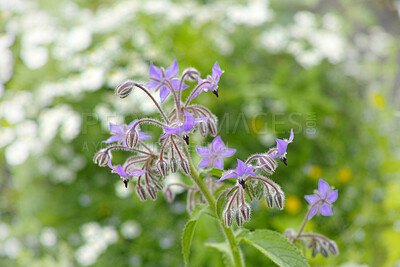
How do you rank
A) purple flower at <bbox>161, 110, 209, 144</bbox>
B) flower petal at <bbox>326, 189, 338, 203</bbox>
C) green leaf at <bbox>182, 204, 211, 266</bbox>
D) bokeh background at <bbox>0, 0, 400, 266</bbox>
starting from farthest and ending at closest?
bokeh background at <bbox>0, 0, 400, 266</bbox>
flower petal at <bbox>326, 189, 338, 203</bbox>
green leaf at <bbox>182, 204, 211, 266</bbox>
purple flower at <bbox>161, 110, 209, 144</bbox>

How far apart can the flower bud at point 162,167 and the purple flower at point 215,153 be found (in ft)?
0.63

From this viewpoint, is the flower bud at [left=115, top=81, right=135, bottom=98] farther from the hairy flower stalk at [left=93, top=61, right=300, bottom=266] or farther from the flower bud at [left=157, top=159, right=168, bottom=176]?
the flower bud at [left=157, top=159, right=168, bottom=176]

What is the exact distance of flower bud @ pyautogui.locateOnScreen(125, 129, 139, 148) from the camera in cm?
106

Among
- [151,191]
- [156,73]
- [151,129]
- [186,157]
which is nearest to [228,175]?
[186,157]

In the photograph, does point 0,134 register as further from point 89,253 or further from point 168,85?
point 168,85

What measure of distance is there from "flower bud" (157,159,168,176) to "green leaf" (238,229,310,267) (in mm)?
318

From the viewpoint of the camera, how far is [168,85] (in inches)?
44.6

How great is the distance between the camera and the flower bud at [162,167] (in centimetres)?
104

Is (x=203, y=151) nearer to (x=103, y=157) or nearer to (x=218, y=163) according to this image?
(x=218, y=163)

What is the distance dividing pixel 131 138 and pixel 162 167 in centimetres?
12

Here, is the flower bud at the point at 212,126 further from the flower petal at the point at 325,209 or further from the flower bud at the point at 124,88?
the flower petal at the point at 325,209

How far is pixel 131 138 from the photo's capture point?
1.06 meters

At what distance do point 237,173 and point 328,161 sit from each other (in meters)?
2.43

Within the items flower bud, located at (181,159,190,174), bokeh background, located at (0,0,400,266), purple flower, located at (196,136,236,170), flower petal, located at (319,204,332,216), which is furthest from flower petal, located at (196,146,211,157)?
bokeh background, located at (0,0,400,266)
